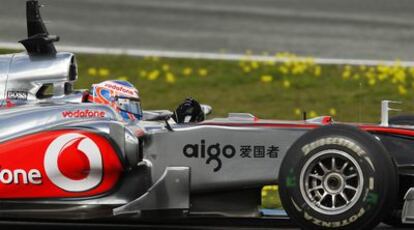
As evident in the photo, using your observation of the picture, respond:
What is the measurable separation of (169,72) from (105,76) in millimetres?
809

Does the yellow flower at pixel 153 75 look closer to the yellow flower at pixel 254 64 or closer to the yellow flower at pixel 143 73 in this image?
the yellow flower at pixel 143 73

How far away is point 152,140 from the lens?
6.65m

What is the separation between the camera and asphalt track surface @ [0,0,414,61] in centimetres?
1445

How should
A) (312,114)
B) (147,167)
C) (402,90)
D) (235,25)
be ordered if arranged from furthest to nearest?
(235,25)
(402,90)
(312,114)
(147,167)

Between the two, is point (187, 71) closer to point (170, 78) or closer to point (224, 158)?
point (170, 78)

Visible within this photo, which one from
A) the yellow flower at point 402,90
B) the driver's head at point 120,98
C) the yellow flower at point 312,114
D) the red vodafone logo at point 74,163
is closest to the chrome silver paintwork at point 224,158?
the red vodafone logo at point 74,163

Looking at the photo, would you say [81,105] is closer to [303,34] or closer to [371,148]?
[371,148]

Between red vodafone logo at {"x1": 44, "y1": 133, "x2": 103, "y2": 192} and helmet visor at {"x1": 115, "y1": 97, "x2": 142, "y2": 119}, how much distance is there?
97 cm

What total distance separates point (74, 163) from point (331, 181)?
158cm

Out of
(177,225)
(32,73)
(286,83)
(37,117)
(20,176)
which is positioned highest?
(32,73)

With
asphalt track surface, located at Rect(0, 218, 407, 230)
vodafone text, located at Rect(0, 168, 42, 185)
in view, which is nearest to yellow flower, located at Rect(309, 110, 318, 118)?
asphalt track surface, located at Rect(0, 218, 407, 230)

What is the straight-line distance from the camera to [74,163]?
648cm

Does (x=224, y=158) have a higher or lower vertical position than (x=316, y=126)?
lower

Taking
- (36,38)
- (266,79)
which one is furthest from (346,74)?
(36,38)
